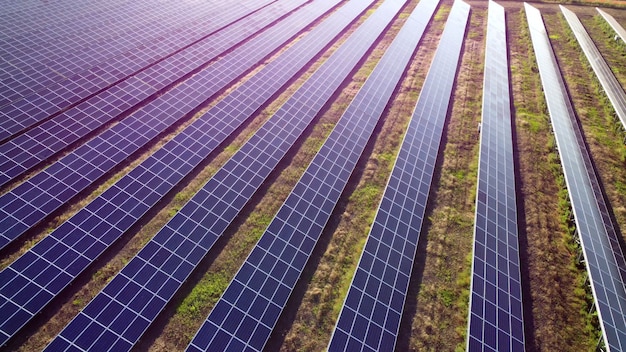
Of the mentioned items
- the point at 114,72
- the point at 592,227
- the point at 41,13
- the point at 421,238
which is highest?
the point at 592,227

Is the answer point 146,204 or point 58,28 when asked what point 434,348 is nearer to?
point 146,204

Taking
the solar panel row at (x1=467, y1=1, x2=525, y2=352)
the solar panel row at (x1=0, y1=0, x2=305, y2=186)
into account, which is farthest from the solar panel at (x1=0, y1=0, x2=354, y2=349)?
the solar panel row at (x1=467, y1=1, x2=525, y2=352)

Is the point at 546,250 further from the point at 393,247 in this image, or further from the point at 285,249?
the point at 285,249

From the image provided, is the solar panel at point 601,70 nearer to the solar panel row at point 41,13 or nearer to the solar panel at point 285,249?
the solar panel at point 285,249

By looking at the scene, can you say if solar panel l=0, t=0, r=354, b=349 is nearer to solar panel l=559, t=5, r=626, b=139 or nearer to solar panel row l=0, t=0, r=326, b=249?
solar panel row l=0, t=0, r=326, b=249

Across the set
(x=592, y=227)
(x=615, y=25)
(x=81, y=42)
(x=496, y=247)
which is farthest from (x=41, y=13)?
(x=615, y=25)

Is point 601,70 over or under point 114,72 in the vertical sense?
over
